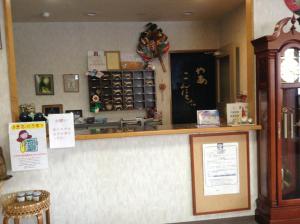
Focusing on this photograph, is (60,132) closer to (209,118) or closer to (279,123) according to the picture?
(209,118)

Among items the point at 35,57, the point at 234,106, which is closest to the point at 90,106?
the point at 35,57

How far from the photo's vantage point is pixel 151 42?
5.10 metres

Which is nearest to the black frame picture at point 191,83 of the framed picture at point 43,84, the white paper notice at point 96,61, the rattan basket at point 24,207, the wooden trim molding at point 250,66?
the white paper notice at point 96,61

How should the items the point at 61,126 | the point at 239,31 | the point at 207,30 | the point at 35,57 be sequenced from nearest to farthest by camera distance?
the point at 61,126
the point at 239,31
the point at 35,57
the point at 207,30

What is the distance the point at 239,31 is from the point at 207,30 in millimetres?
901

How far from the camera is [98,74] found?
502 centimetres

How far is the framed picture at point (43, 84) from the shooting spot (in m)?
5.02

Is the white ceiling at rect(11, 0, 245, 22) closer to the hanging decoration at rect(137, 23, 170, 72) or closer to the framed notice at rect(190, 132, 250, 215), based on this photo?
the hanging decoration at rect(137, 23, 170, 72)

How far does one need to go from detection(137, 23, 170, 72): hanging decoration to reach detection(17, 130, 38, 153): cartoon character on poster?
304 centimetres

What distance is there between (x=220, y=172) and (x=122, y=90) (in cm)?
275

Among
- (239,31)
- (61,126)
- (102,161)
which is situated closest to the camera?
(61,126)

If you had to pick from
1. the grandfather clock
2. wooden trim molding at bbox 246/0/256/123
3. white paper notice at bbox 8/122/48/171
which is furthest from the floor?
white paper notice at bbox 8/122/48/171

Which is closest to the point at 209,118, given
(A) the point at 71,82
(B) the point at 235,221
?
(B) the point at 235,221

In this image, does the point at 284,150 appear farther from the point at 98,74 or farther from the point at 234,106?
the point at 98,74
